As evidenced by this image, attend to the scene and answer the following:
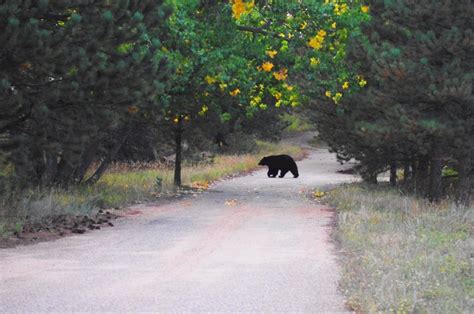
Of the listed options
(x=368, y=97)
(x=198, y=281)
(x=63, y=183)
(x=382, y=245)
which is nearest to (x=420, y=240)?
(x=382, y=245)

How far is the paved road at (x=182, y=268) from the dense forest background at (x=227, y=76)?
251 cm

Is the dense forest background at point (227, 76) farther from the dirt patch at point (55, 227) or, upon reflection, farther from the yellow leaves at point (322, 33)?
the dirt patch at point (55, 227)

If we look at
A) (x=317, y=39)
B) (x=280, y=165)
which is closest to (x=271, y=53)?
(x=317, y=39)

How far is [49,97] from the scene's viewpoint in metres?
14.0

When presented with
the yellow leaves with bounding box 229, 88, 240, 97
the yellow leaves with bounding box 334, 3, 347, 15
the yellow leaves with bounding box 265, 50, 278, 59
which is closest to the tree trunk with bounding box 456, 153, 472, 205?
the yellow leaves with bounding box 334, 3, 347, 15

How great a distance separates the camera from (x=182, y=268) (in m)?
10.3

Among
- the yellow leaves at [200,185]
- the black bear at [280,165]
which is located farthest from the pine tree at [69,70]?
the black bear at [280,165]

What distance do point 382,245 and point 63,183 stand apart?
11.7m

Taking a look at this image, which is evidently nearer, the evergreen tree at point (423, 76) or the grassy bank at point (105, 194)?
the grassy bank at point (105, 194)

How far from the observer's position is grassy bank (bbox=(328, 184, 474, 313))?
796 cm

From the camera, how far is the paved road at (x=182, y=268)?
8.16 metres

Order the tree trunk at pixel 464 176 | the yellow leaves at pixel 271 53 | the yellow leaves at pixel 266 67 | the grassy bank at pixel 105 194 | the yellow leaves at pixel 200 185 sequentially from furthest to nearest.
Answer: the yellow leaves at pixel 200 185
the yellow leaves at pixel 266 67
the yellow leaves at pixel 271 53
the tree trunk at pixel 464 176
the grassy bank at pixel 105 194

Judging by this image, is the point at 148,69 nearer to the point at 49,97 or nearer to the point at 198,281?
the point at 49,97

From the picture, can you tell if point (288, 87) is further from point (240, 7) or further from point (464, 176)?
point (464, 176)
